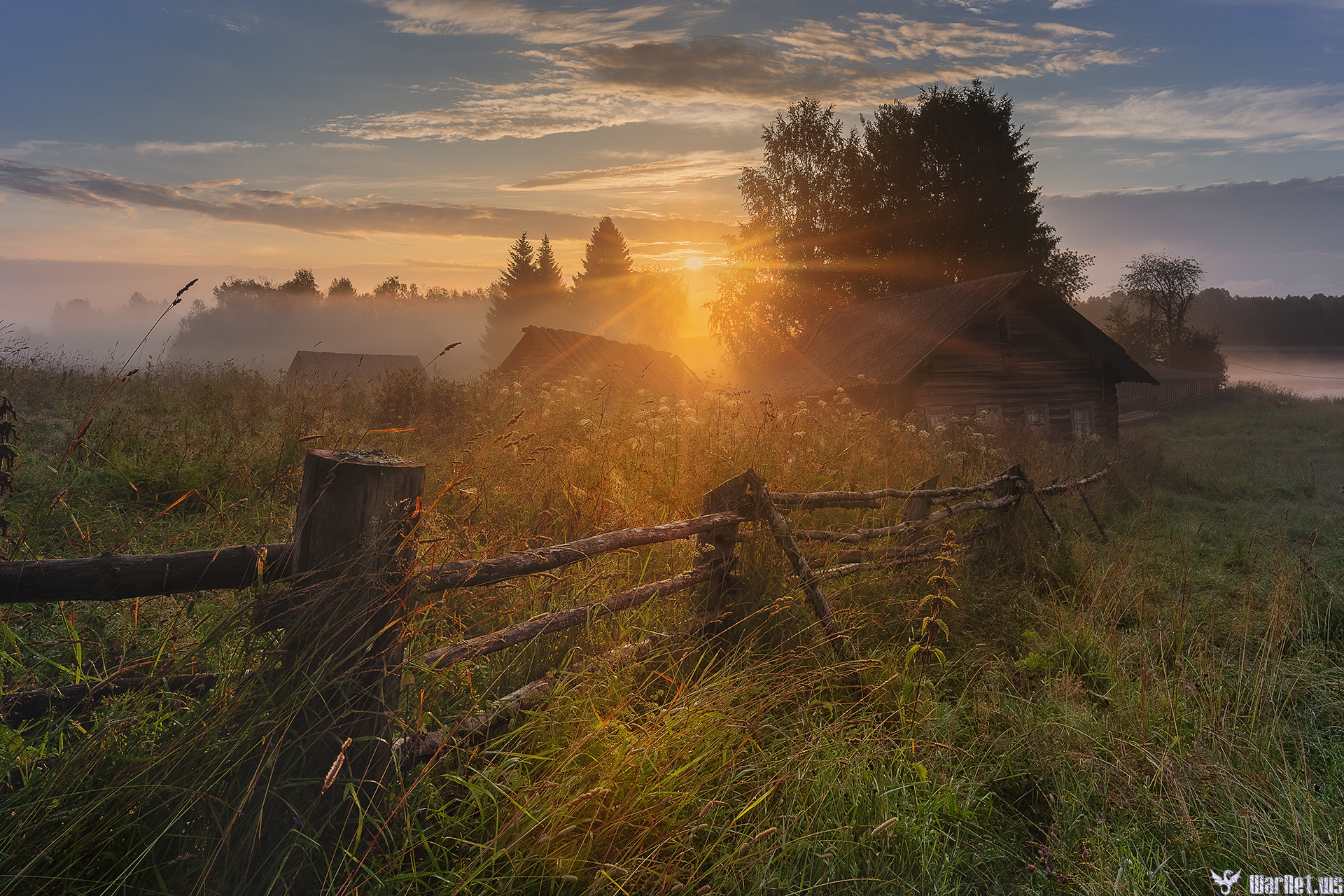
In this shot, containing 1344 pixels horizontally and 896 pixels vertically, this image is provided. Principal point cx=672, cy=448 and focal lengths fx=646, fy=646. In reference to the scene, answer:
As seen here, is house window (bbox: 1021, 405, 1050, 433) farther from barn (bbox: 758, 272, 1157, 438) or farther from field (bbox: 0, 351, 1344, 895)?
field (bbox: 0, 351, 1344, 895)

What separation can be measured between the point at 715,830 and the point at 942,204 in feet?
111

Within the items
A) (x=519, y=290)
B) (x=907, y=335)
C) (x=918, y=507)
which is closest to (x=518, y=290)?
(x=519, y=290)

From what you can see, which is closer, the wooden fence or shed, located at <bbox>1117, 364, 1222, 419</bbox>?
the wooden fence

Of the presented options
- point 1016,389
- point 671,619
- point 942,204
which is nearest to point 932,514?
point 671,619

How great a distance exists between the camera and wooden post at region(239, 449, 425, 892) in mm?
1760

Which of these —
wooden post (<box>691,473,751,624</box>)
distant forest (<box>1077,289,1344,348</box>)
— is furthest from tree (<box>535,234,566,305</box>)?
distant forest (<box>1077,289,1344,348</box>)

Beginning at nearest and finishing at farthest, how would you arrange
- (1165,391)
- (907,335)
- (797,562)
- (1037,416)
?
(797,562) < (907,335) < (1037,416) < (1165,391)

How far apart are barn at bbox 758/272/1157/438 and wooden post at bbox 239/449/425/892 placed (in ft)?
52.4

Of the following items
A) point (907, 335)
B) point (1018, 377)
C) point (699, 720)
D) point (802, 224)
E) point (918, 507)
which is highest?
point (802, 224)

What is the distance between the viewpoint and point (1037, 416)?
1962 centimetres

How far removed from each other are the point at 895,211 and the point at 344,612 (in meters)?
34.5

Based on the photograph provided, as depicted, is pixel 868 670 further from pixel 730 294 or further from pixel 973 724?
pixel 730 294

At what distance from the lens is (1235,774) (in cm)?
260

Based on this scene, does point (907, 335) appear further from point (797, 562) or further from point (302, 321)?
point (302, 321)
